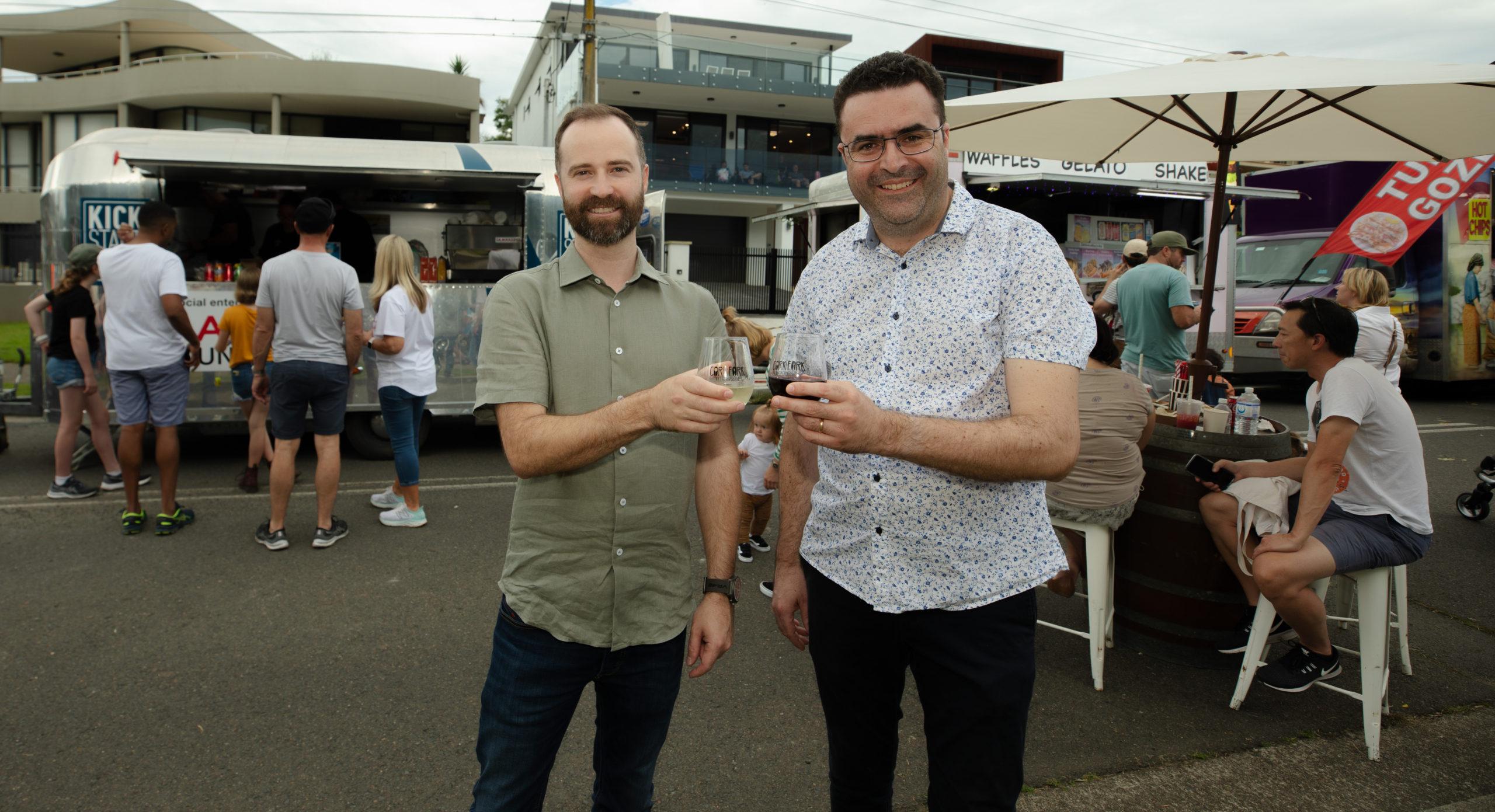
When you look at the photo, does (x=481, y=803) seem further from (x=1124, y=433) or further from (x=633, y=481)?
(x=1124, y=433)

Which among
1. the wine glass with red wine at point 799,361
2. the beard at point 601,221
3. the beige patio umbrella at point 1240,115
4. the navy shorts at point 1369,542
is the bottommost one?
the navy shorts at point 1369,542

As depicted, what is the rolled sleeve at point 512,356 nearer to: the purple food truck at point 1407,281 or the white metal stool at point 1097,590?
the white metal stool at point 1097,590

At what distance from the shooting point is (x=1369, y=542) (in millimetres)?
3312

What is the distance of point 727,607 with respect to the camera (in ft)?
6.67

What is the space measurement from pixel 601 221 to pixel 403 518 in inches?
180

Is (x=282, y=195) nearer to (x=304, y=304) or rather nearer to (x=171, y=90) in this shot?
(x=304, y=304)

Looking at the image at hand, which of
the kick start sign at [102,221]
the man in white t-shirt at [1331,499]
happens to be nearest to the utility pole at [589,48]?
the kick start sign at [102,221]

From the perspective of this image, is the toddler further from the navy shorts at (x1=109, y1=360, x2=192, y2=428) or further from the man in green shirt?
the navy shorts at (x1=109, y1=360, x2=192, y2=428)

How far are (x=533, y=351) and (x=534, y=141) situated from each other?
36798 millimetres

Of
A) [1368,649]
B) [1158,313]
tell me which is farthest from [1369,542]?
[1158,313]

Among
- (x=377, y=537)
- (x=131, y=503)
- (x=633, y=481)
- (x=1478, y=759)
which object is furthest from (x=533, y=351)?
(x=131, y=503)

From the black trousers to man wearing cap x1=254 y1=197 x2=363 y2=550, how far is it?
417cm

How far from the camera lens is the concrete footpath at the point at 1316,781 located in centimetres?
279

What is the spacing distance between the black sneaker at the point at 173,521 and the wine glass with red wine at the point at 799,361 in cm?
547
